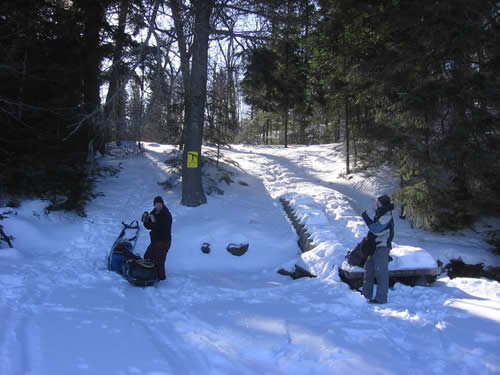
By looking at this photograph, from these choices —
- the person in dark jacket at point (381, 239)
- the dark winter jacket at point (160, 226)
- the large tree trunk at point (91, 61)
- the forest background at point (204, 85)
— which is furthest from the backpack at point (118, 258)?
the person in dark jacket at point (381, 239)

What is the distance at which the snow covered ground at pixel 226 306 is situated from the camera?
10.8 ft

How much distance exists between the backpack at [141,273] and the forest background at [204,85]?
12.5ft

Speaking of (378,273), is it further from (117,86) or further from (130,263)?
(117,86)

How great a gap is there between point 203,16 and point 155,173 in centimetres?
640

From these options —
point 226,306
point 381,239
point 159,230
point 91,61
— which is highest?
point 91,61

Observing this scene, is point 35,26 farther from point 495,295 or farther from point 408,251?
point 495,295

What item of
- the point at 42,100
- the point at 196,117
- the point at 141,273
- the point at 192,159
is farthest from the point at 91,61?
the point at 141,273

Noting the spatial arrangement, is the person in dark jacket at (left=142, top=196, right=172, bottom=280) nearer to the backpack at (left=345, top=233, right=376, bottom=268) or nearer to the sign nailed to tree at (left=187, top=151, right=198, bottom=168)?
the sign nailed to tree at (left=187, top=151, right=198, bottom=168)

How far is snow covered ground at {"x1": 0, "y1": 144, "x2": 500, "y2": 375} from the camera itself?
3303 millimetres

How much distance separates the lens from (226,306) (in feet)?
16.4

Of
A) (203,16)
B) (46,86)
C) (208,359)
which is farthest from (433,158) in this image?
(46,86)

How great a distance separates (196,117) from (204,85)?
3.51ft

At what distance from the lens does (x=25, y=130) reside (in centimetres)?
806

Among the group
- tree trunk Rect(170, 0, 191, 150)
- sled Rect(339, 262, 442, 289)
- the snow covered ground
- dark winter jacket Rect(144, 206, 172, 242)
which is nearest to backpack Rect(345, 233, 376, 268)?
sled Rect(339, 262, 442, 289)
